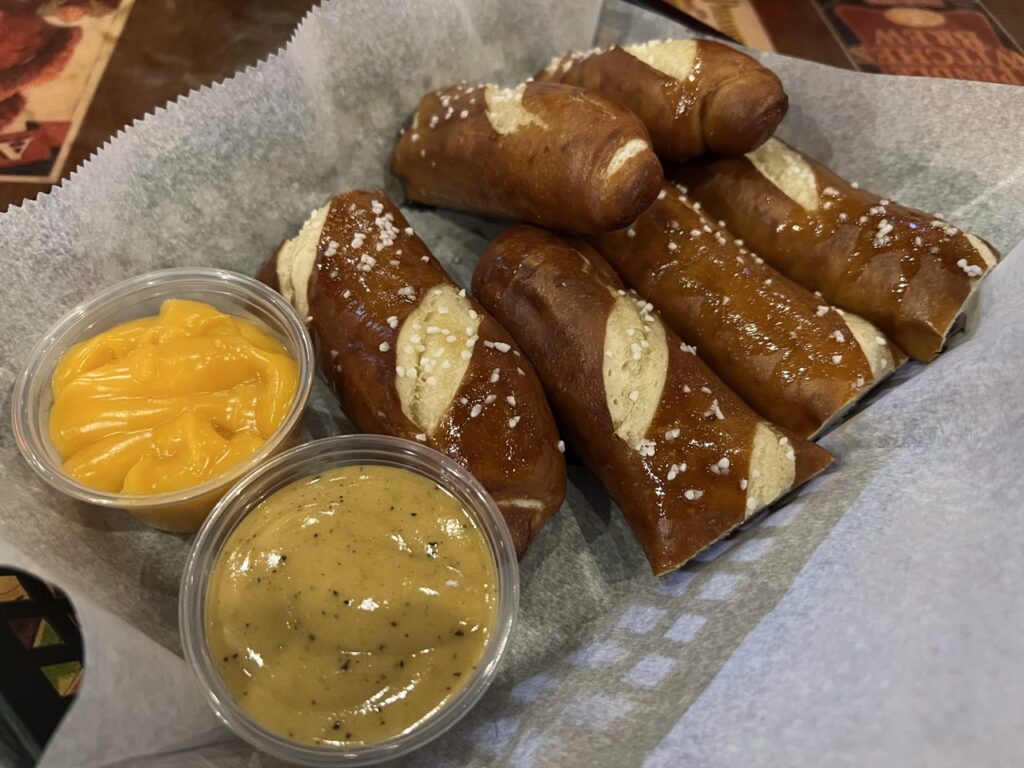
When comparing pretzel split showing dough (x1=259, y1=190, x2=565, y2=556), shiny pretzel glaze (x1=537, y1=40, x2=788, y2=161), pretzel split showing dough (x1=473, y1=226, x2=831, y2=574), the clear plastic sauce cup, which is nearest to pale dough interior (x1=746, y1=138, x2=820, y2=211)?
shiny pretzel glaze (x1=537, y1=40, x2=788, y2=161)

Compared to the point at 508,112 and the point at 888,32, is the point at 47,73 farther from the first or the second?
the point at 888,32

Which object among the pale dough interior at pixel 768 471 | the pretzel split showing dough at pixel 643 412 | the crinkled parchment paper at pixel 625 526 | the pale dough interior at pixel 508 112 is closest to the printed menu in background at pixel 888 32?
the crinkled parchment paper at pixel 625 526

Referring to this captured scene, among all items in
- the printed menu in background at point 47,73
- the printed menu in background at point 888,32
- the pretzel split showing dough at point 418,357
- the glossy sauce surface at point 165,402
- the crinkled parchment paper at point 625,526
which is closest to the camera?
the crinkled parchment paper at point 625,526

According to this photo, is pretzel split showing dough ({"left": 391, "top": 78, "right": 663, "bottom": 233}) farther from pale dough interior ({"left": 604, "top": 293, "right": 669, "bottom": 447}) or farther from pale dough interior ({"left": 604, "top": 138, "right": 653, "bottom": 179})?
pale dough interior ({"left": 604, "top": 293, "right": 669, "bottom": 447})

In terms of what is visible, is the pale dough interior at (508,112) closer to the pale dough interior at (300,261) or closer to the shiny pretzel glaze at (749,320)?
the shiny pretzel glaze at (749,320)

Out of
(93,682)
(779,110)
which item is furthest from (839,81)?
(93,682)

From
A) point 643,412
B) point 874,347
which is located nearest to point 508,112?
point 643,412

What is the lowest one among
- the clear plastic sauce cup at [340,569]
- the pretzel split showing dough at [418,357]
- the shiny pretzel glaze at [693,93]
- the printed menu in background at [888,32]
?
the clear plastic sauce cup at [340,569]
